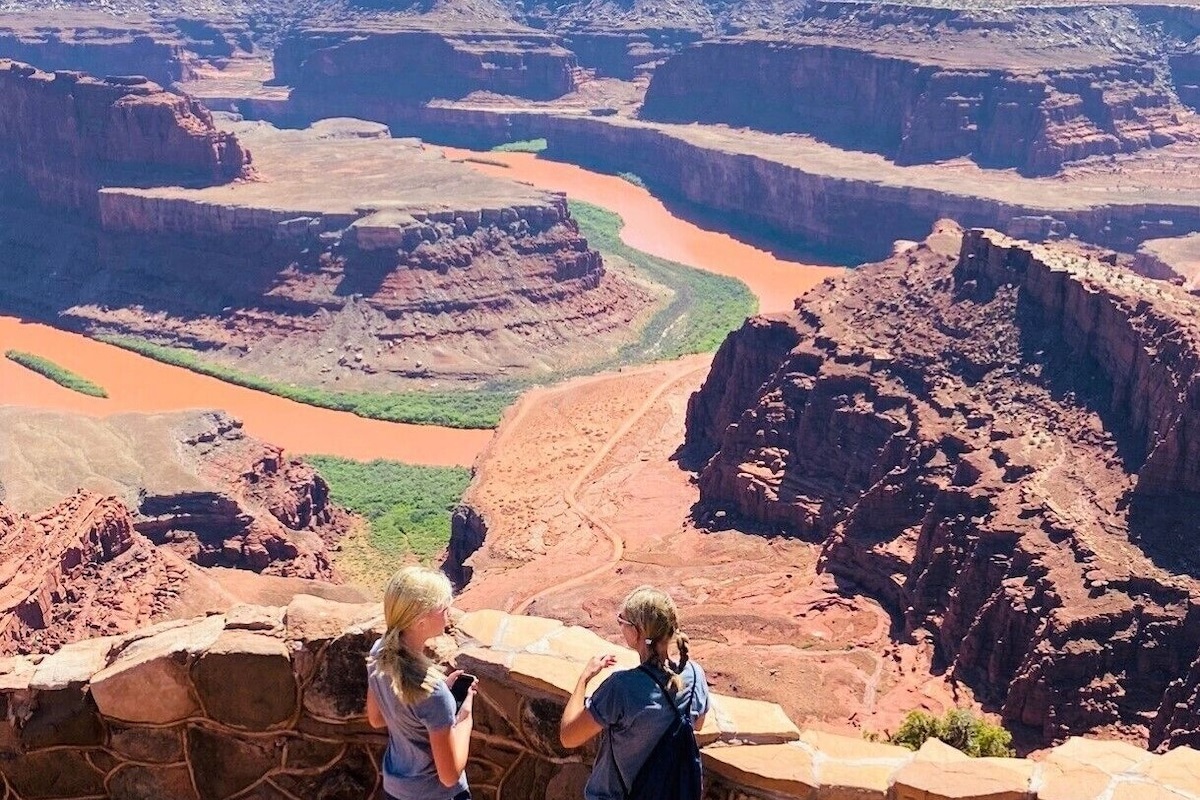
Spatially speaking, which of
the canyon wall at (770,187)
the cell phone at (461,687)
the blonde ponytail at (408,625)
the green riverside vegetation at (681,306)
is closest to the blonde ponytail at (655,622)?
the blonde ponytail at (408,625)

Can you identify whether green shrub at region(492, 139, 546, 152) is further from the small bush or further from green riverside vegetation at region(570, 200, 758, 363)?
green riverside vegetation at region(570, 200, 758, 363)

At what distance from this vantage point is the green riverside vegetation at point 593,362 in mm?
74562

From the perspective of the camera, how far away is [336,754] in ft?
39.3

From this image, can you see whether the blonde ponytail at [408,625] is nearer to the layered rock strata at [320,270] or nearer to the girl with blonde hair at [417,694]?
the girl with blonde hair at [417,694]

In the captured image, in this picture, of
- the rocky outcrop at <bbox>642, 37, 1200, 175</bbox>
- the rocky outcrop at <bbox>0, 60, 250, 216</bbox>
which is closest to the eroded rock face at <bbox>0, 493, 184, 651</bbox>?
the rocky outcrop at <bbox>0, 60, 250, 216</bbox>

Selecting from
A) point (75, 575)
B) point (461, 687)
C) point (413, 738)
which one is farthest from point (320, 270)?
point (413, 738)

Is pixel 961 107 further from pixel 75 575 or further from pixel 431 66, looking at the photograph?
pixel 75 575

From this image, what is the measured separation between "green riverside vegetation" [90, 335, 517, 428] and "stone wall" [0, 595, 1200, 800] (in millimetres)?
59508

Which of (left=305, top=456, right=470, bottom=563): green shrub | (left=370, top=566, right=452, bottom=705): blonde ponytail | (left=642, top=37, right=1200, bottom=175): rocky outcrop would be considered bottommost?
(left=305, top=456, right=470, bottom=563): green shrub

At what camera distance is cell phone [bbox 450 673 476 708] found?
10.2m

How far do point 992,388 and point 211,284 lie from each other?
59971 millimetres

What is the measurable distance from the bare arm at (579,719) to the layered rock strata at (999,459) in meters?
21.1

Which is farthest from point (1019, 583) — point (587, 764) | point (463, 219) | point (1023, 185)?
point (1023, 185)

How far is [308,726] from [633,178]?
127531 millimetres
